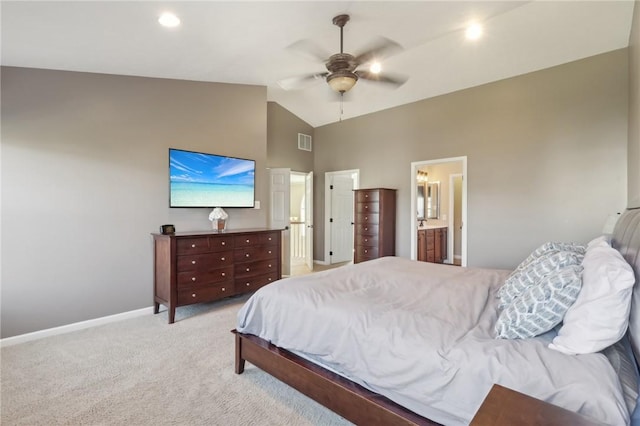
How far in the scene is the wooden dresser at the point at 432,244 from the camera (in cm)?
554

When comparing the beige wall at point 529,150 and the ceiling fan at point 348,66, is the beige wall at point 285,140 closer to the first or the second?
the beige wall at point 529,150

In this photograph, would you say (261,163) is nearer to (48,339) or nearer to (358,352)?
(48,339)

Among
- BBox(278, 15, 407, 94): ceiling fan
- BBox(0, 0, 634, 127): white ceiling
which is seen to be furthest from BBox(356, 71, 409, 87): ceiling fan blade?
BBox(0, 0, 634, 127): white ceiling

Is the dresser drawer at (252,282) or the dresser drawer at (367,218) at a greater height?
the dresser drawer at (367,218)

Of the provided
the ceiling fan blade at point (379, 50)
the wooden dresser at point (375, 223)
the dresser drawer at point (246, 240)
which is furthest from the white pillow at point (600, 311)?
the wooden dresser at point (375, 223)

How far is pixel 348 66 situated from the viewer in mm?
2543

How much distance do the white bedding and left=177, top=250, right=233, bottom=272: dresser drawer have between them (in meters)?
1.44

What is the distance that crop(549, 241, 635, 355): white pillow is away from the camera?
43.1 inches

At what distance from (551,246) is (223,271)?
3236 millimetres

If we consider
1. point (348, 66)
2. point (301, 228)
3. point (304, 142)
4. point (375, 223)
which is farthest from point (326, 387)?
point (301, 228)

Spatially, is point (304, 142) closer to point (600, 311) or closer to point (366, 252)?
point (366, 252)

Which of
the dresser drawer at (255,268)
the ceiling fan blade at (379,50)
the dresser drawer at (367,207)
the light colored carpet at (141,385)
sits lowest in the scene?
the light colored carpet at (141,385)

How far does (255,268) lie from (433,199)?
4.68 m

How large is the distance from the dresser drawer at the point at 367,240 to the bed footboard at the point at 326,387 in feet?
11.6
